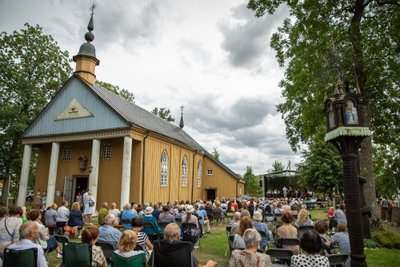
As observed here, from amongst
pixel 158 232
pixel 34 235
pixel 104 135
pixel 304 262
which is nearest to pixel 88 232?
pixel 34 235

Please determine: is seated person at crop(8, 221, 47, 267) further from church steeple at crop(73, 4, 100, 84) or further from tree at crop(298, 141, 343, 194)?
tree at crop(298, 141, 343, 194)

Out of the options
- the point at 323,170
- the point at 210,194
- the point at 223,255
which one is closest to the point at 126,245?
the point at 223,255

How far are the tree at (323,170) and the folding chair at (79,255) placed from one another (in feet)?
84.1

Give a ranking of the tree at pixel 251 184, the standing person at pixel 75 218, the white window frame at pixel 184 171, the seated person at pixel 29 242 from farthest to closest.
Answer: the tree at pixel 251 184 < the white window frame at pixel 184 171 < the standing person at pixel 75 218 < the seated person at pixel 29 242

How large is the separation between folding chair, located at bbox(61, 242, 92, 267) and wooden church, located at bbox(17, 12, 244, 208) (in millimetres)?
12942

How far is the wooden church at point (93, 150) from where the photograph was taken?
59.0 feet

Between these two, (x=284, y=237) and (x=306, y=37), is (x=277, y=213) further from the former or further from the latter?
(x=306, y=37)

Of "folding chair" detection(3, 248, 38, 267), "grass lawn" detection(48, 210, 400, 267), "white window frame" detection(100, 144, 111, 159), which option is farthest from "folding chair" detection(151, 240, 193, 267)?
"white window frame" detection(100, 144, 111, 159)

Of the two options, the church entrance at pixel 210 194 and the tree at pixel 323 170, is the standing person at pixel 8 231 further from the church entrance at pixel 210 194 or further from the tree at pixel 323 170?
the tree at pixel 323 170

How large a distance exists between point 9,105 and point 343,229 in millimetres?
25277

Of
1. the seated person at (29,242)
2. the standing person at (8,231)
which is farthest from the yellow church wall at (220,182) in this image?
the seated person at (29,242)

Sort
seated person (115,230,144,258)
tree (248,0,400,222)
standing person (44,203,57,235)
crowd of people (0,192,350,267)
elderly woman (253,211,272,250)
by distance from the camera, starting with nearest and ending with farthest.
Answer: crowd of people (0,192,350,267) < seated person (115,230,144,258) < elderly woman (253,211,272,250) < standing person (44,203,57,235) < tree (248,0,400,222)

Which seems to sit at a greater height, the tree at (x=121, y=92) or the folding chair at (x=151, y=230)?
the tree at (x=121, y=92)

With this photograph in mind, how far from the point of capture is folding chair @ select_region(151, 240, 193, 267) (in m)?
3.58
